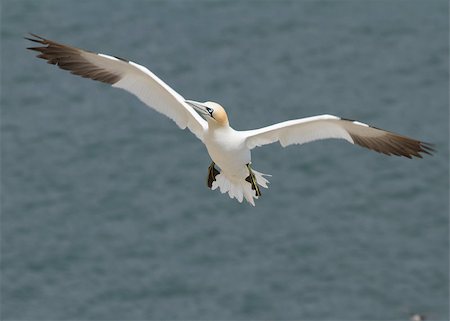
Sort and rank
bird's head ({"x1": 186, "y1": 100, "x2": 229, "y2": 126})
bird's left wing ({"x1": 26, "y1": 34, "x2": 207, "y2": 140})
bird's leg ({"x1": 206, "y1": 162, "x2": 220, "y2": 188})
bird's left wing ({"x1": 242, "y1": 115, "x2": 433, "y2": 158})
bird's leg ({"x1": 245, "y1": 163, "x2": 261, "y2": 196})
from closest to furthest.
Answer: bird's head ({"x1": 186, "y1": 100, "x2": 229, "y2": 126})
bird's left wing ({"x1": 242, "y1": 115, "x2": 433, "y2": 158})
bird's left wing ({"x1": 26, "y1": 34, "x2": 207, "y2": 140})
bird's leg ({"x1": 245, "y1": 163, "x2": 261, "y2": 196})
bird's leg ({"x1": 206, "y1": 162, "x2": 220, "y2": 188})

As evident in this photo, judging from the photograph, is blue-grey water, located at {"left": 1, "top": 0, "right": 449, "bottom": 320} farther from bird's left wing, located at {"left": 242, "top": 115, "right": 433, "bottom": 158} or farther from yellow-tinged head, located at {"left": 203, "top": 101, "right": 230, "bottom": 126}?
yellow-tinged head, located at {"left": 203, "top": 101, "right": 230, "bottom": 126}

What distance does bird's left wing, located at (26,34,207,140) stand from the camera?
68.0 ft

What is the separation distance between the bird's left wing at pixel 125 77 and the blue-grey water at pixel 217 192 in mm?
19356

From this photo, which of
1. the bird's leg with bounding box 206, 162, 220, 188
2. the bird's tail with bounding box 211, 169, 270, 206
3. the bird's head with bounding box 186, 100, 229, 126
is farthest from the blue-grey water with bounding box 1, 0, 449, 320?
the bird's head with bounding box 186, 100, 229, 126

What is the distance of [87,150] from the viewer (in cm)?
4409

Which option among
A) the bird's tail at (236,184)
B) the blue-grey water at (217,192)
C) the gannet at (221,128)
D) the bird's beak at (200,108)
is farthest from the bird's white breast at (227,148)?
the blue-grey water at (217,192)

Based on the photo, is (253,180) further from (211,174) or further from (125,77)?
(125,77)

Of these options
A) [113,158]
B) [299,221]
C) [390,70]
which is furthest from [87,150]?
[390,70]

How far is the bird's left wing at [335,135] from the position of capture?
66.3ft

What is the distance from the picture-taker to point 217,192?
4300 centimetres

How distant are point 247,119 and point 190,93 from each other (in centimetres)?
230

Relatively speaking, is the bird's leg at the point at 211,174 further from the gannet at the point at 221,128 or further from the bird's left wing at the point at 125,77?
the bird's left wing at the point at 125,77

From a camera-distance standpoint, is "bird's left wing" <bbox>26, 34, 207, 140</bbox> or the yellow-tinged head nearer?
the yellow-tinged head

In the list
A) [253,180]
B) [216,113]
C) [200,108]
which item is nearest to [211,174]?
[253,180]
